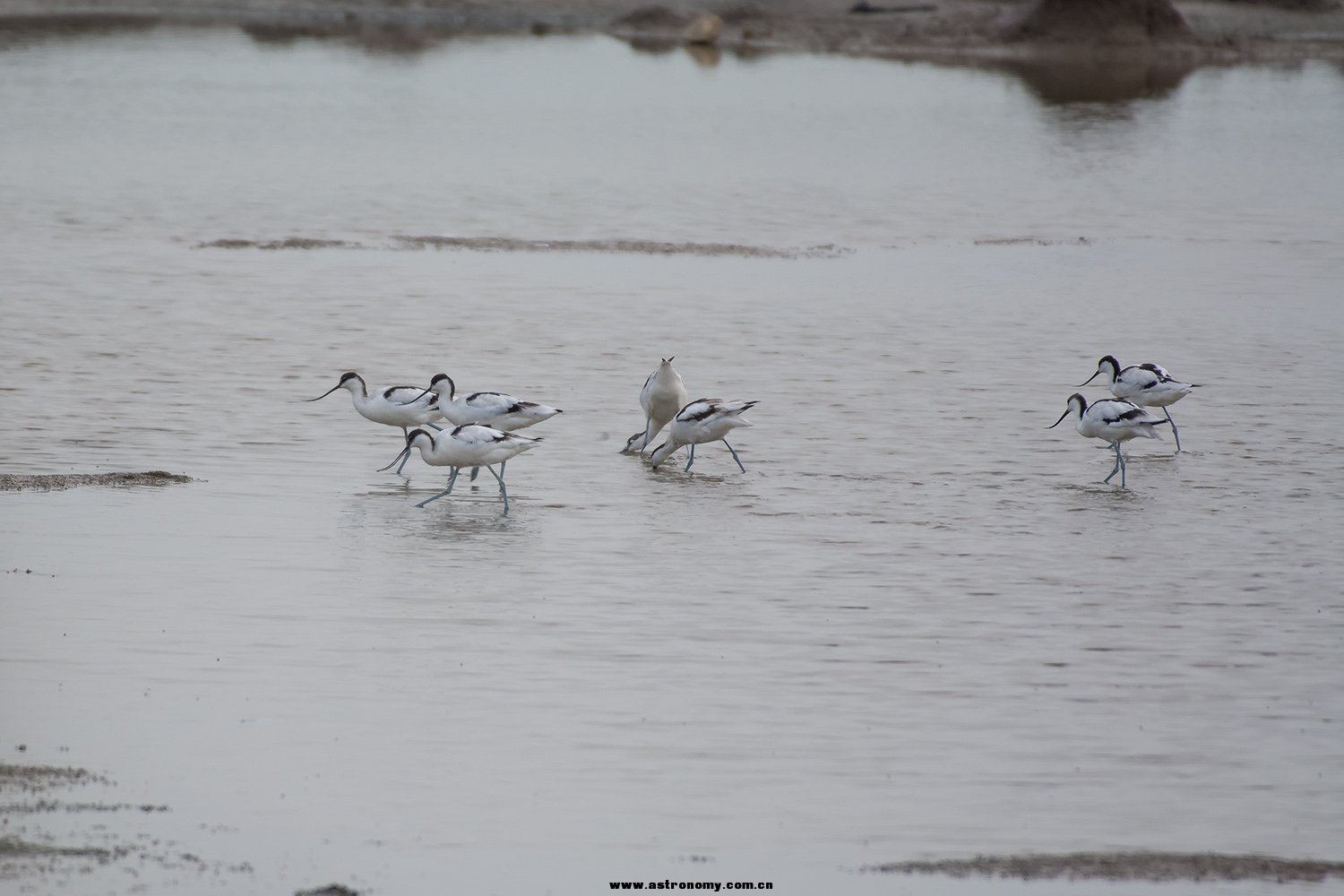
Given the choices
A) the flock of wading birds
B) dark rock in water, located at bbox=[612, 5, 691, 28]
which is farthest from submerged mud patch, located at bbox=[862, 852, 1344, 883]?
dark rock in water, located at bbox=[612, 5, 691, 28]

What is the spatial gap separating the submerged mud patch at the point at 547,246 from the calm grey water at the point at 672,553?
1.39ft

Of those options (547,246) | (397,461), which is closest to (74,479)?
(397,461)

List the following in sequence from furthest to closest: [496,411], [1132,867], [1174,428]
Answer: [1174,428]
[496,411]
[1132,867]

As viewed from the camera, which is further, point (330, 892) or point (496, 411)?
point (496, 411)

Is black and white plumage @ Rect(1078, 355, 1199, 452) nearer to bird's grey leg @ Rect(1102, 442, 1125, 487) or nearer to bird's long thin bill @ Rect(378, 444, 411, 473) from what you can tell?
bird's grey leg @ Rect(1102, 442, 1125, 487)

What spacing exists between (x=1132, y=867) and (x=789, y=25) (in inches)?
2151

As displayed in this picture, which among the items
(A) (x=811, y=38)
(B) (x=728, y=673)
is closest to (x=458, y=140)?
(A) (x=811, y=38)

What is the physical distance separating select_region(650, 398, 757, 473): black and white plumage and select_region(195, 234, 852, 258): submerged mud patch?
34.6 ft

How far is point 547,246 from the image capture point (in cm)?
2403

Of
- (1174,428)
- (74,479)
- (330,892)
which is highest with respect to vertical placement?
(330,892)

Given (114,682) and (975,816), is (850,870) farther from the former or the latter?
(114,682)

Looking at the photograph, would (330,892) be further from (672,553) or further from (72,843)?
(672,553)

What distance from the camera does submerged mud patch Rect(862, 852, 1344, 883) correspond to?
6.61 meters

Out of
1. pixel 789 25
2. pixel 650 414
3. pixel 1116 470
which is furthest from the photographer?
pixel 789 25
